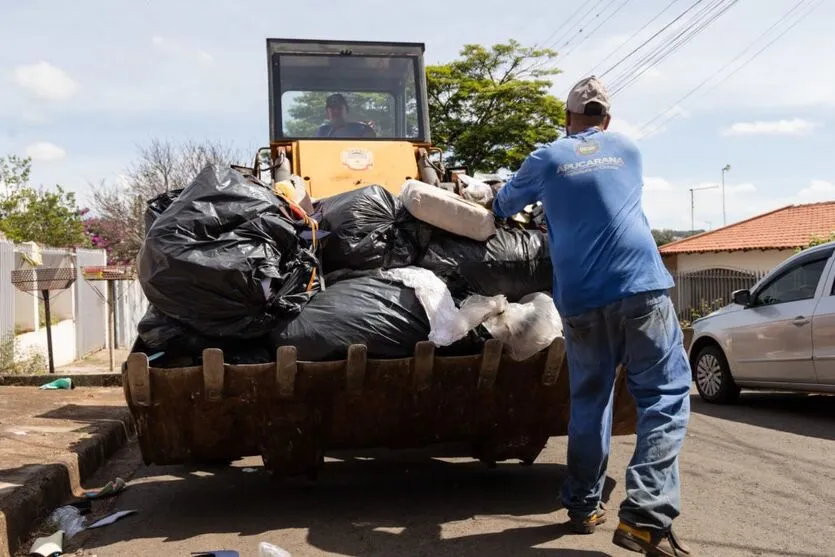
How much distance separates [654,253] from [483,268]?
1.00m

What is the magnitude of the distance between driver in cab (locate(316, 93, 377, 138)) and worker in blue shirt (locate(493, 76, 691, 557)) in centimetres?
296

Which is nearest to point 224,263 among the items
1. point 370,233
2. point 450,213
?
point 370,233

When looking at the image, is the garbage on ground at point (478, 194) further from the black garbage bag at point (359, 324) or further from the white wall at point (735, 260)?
the white wall at point (735, 260)

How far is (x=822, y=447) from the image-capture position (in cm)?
620

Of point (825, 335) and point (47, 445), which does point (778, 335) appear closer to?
point (825, 335)

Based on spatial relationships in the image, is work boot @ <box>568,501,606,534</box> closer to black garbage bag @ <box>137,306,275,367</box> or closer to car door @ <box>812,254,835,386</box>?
black garbage bag @ <box>137,306,275,367</box>

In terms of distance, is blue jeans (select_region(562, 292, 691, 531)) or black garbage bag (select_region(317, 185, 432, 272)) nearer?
blue jeans (select_region(562, 292, 691, 531))

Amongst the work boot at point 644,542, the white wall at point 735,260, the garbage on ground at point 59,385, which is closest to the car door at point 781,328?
the work boot at point 644,542

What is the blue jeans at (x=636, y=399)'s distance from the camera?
Answer: 10.9 feet

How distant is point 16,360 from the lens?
36.2 ft

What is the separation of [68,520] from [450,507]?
198 cm

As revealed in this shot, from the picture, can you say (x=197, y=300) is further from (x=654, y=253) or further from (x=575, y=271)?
(x=654, y=253)

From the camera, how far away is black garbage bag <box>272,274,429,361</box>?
3.92 m

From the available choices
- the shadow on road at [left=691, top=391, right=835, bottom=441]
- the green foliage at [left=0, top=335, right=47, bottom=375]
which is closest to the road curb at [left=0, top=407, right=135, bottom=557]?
the green foliage at [left=0, top=335, right=47, bottom=375]
